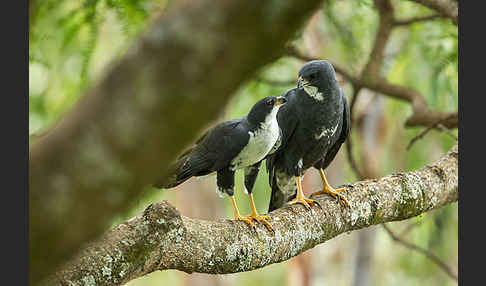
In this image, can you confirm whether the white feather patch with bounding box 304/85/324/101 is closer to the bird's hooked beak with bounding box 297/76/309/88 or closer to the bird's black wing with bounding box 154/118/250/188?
the bird's hooked beak with bounding box 297/76/309/88

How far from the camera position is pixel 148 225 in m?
2.32

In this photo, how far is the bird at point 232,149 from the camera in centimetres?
299

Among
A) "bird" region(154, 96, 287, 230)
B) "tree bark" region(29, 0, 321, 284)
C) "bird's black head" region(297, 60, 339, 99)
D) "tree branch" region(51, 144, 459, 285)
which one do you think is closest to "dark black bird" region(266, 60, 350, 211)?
"bird's black head" region(297, 60, 339, 99)

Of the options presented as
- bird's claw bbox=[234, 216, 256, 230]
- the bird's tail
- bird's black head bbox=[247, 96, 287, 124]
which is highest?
bird's black head bbox=[247, 96, 287, 124]

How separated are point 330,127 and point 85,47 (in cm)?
182

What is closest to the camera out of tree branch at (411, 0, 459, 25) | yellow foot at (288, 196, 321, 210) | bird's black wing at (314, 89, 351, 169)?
yellow foot at (288, 196, 321, 210)

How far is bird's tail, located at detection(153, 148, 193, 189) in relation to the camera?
2.86 meters

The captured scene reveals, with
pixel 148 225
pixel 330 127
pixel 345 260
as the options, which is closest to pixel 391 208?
pixel 330 127

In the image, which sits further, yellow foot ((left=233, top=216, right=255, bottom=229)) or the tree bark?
yellow foot ((left=233, top=216, right=255, bottom=229))

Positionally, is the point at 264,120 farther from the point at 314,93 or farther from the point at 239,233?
the point at 239,233

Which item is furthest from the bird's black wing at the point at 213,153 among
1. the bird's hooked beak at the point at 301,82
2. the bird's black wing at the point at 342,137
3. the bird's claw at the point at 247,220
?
the bird's black wing at the point at 342,137

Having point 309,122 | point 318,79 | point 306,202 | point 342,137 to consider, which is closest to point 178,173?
point 306,202

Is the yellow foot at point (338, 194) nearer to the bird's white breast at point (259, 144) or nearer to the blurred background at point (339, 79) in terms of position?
the bird's white breast at point (259, 144)

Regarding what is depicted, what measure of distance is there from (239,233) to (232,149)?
0.52m
